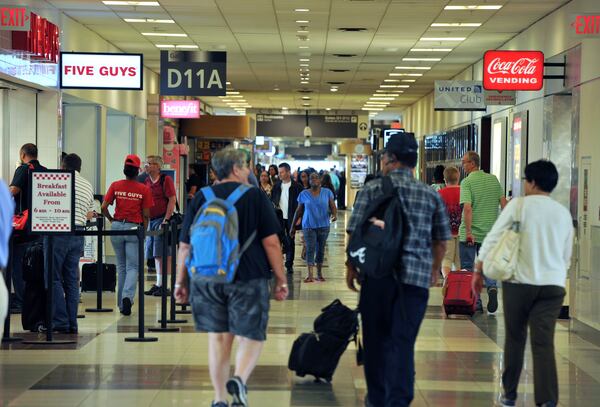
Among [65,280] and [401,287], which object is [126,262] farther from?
[401,287]

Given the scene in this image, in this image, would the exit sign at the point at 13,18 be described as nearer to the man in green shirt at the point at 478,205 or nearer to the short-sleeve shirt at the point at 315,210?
the man in green shirt at the point at 478,205

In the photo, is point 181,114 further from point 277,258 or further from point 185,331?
point 277,258

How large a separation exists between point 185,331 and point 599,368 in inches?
157

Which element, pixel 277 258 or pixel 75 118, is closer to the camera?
pixel 277 258

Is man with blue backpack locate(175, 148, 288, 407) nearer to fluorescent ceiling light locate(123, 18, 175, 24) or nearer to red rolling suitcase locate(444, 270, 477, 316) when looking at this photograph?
red rolling suitcase locate(444, 270, 477, 316)

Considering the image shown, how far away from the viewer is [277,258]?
6.27m

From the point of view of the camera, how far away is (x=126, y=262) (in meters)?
11.7

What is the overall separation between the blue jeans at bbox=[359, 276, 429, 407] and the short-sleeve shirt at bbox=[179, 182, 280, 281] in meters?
0.64

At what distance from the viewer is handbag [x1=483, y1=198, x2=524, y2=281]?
21.3 ft

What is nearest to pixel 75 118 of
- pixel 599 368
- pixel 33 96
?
pixel 33 96

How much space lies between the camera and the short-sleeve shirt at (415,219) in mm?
5887

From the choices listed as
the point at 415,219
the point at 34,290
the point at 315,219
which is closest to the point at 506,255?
the point at 415,219

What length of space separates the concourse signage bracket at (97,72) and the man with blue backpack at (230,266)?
9.95 meters

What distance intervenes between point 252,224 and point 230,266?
295 millimetres
